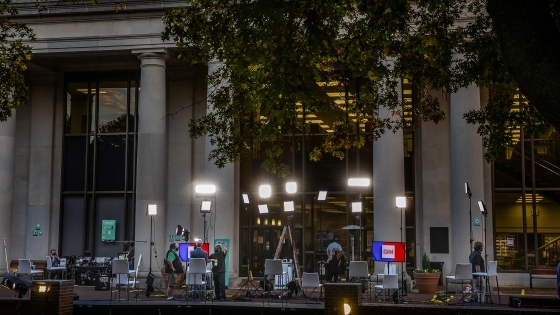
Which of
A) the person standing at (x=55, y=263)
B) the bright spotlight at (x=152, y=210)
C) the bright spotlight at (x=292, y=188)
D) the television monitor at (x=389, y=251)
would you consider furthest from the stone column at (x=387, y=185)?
the person standing at (x=55, y=263)

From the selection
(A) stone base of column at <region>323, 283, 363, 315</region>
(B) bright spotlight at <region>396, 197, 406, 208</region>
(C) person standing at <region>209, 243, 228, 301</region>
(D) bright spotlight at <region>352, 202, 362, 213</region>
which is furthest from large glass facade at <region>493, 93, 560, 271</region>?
(A) stone base of column at <region>323, 283, 363, 315</region>

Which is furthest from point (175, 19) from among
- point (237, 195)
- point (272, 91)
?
point (237, 195)

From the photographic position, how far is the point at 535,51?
934 cm

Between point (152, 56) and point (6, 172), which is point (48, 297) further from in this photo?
point (6, 172)

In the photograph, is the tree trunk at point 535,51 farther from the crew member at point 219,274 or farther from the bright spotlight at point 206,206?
the bright spotlight at point 206,206

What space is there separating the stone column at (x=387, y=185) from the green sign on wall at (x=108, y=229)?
11.4 meters

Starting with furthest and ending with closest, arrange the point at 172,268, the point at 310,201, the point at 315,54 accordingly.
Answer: the point at 310,201 < the point at 172,268 < the point at 315,54

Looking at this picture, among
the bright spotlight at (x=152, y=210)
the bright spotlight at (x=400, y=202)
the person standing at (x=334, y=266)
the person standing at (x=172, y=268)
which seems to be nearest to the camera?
the person standing at (x=172, y=268)

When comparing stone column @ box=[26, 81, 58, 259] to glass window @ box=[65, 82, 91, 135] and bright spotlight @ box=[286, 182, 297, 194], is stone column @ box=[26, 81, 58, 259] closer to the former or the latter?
glass window @ box=[65, 82, 91, 135]

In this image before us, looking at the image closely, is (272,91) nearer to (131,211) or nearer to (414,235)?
(414,235)

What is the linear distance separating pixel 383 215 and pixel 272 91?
41.2ft

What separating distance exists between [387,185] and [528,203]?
5.63m

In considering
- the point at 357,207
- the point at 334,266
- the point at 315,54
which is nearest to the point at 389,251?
the point at 334,266

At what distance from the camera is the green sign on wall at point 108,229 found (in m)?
30.7
